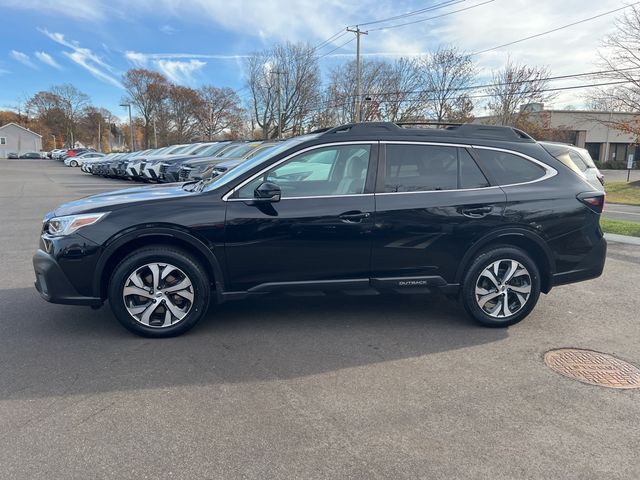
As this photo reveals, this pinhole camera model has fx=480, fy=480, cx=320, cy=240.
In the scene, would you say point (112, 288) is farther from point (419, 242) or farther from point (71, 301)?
point (419, 242)

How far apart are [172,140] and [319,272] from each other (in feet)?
259

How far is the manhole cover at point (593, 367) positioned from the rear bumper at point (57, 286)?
378 centimetres

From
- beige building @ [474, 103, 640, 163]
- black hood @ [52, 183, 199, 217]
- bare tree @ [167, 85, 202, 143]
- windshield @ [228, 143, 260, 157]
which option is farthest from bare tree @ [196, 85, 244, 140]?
black hood @ [52, 183, 199, 217]

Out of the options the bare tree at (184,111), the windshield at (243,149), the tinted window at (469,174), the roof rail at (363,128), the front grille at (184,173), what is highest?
the bare tree at (184,111)

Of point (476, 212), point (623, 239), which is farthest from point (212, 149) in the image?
point (476, 212)

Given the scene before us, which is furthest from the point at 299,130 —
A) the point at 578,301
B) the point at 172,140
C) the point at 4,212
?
the point at 578,301

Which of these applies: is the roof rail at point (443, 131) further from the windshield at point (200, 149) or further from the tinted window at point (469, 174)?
the windshield at point (200, 149)

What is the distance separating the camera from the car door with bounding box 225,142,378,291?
4078mm

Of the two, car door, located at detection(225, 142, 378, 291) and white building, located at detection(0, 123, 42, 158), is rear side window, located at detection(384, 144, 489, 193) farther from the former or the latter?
white building, located at detection(0, 123, 42, 158)

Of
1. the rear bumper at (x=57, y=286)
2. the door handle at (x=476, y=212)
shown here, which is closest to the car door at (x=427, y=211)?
the door handle at (x=476, y=212)

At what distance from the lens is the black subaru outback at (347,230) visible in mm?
4000

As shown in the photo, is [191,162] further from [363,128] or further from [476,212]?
[476,212]

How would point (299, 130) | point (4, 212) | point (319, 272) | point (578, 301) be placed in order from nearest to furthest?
point (319, 272)
point (578, 301)
point (4, 212)
point (299, 130)

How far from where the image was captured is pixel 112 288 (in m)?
3.96
